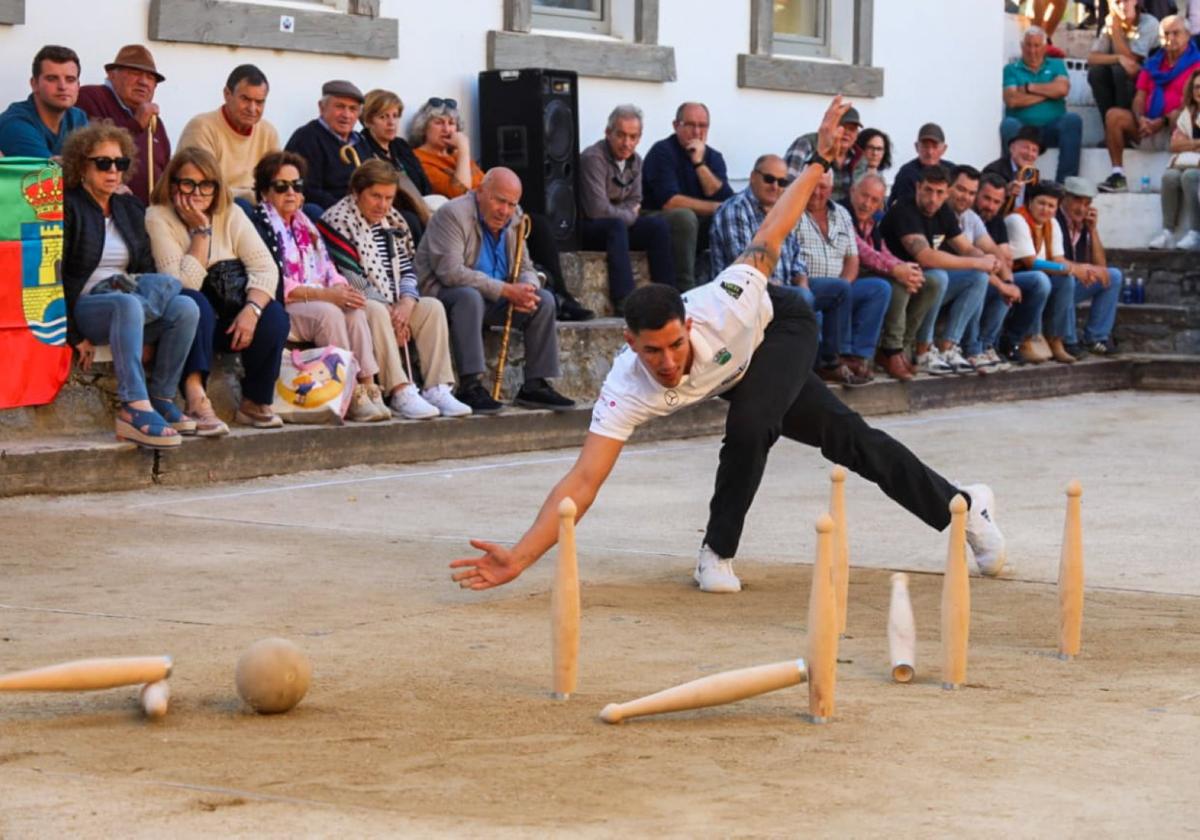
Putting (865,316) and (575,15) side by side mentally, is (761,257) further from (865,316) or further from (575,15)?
(575,15)

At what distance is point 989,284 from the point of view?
53.0 ft

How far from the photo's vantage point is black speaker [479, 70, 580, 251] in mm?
13797

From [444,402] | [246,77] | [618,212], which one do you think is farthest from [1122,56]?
[246,77]

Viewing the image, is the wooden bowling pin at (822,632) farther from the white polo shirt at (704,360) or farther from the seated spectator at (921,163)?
the seated spectator at (921,163)

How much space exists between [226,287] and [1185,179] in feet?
35.4

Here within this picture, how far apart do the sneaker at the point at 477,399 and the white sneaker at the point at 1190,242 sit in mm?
8925

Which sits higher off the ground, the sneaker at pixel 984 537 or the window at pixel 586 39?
the window at pixel 586 39

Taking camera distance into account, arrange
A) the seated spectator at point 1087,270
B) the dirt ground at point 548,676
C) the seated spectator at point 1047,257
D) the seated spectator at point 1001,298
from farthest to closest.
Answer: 1. the seated spectator at point 1087,270
2. the seated spectator at point 1047,257
3. the seated spectator at point 1001,298
4. the dirt ground at point 548,676

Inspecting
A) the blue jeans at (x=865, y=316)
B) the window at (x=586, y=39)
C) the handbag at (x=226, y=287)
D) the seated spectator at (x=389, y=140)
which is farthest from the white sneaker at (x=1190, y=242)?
the handbag at (x=226, y=287)

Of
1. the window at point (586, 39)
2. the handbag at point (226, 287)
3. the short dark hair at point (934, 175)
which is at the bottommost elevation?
the handbag at point (226, 287)

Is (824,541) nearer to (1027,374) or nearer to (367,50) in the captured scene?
(367,50)

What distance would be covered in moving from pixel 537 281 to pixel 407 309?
110cm

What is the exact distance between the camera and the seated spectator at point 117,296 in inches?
398

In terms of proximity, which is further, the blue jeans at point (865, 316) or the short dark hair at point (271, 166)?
the blue jeans at point (865, 316)
